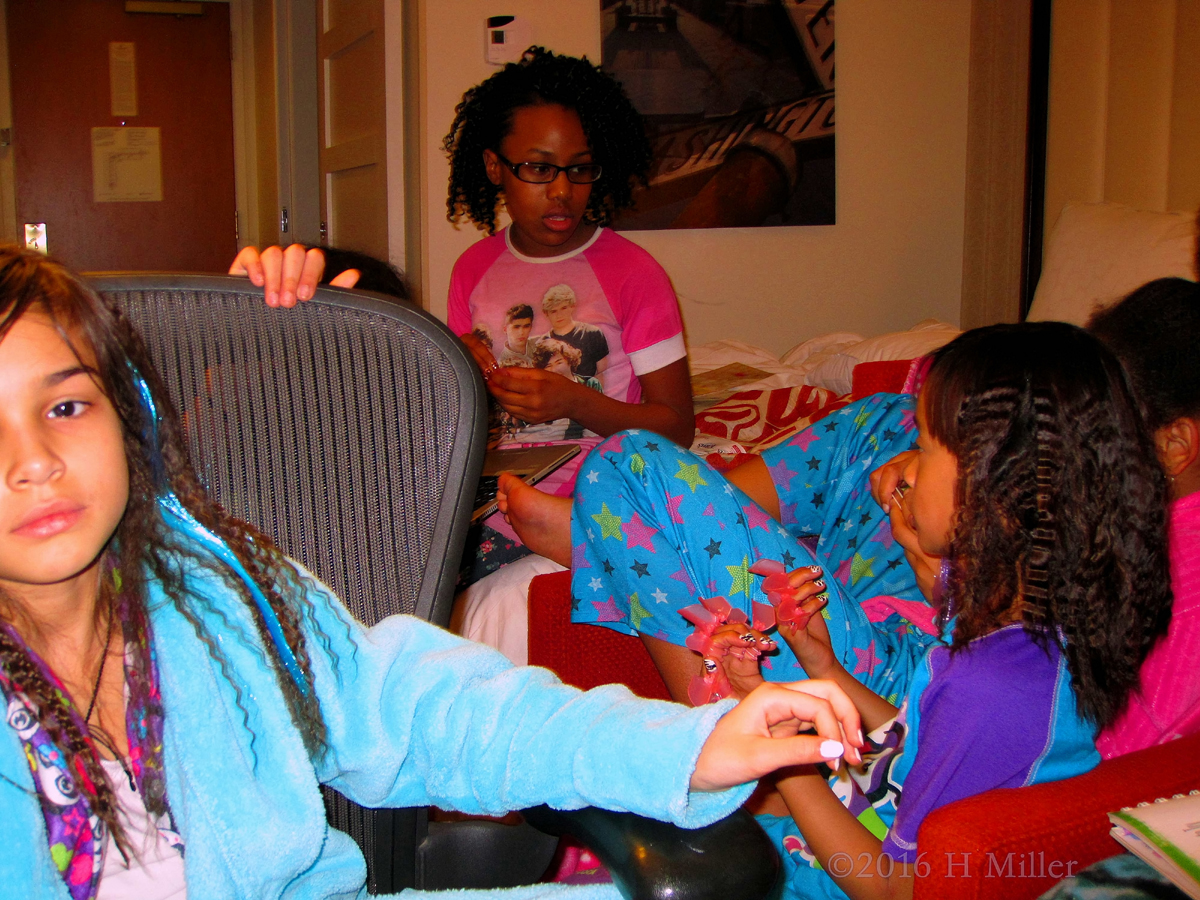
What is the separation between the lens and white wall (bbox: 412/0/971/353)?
3.16m

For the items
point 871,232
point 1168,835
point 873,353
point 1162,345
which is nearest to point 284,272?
point 1168,835

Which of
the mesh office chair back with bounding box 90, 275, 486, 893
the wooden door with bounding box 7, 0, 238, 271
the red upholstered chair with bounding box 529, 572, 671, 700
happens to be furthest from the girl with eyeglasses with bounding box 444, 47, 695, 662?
the wooden door with bounding box 7, 0, 238, 271

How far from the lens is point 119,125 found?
440cm

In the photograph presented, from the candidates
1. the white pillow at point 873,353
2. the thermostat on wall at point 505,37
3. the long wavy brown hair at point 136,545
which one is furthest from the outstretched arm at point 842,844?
the thermostat on wall at point 505,37

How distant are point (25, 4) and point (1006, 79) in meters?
4.14

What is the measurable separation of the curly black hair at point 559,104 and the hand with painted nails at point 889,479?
1.04m

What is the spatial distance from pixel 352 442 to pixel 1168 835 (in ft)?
2.25

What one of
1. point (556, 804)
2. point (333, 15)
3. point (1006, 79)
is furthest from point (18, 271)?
point (1006, 79)

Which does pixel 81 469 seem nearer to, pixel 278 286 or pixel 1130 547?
pixel 278 286

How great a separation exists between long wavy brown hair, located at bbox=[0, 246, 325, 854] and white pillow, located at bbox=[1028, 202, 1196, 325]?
5.29 feet

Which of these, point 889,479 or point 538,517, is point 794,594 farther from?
point 538,517

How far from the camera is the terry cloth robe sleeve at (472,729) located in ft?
2.06

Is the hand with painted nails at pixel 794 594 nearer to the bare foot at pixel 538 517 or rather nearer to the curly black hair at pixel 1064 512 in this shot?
the curly black hair at pixel 1064 512

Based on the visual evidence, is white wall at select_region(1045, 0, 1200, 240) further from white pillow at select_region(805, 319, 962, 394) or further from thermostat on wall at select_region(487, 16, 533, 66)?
thermostat on wall at select_region(487, 16, 533, 66)
